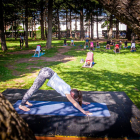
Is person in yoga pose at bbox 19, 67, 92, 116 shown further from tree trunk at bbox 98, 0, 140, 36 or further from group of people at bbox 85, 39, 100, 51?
group of people at bbox 85, 39, 100, 51

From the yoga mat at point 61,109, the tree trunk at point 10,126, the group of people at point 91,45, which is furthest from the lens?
the group of people at point 91,45

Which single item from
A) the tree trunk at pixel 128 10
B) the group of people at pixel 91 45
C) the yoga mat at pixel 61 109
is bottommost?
the yoga mat at pixel 61 109

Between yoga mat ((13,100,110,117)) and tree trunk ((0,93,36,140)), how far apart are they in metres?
2.66

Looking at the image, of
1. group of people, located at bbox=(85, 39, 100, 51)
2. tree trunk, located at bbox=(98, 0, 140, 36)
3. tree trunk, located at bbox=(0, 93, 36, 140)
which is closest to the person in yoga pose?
tree trunk, located at bbox=(0, 93, 36, 140)

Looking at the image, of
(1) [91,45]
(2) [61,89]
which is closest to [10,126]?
(2) [61,89]

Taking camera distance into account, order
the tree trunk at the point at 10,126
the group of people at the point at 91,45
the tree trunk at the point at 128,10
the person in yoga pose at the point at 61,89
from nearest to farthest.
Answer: the tree trunk at the point at 10,126 < the tree trunk at the point at 128,10 < the person in yoga pose at the point at 61,89 < the group of people at the point at 91,45

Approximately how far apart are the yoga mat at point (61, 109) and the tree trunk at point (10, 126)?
266 cm

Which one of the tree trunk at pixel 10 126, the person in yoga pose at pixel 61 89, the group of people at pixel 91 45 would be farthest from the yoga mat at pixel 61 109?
the group of people at pixel 91 45

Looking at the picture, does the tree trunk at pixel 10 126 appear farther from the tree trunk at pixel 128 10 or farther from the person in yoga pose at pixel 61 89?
the person in yoga pose at pixel 61 89

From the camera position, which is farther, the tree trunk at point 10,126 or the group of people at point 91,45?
the group of people at point 91,45

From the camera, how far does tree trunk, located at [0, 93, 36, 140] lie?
65.4 inches

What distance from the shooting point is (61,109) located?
4895 millimetres

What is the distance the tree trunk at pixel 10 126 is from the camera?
1662mm

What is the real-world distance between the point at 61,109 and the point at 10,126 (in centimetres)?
324
